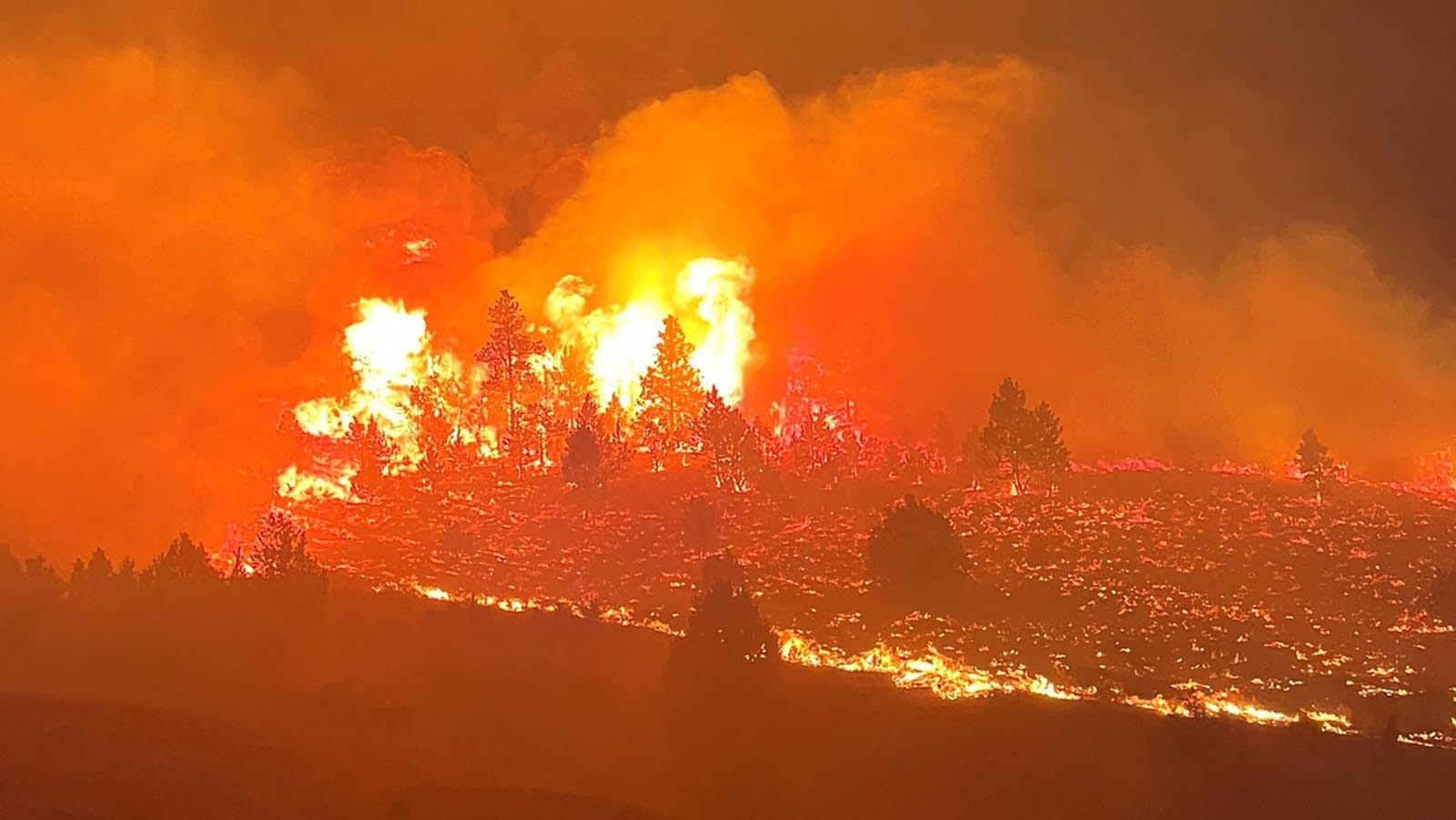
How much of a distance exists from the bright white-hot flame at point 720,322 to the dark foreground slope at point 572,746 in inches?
2205

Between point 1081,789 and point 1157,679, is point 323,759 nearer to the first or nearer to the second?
point 1081,789

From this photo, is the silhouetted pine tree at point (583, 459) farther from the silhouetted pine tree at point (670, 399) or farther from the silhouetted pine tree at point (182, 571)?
the silhouetted pine tree at point (182, 571)

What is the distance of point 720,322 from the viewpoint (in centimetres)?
13625

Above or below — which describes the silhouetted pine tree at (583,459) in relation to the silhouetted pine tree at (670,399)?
below

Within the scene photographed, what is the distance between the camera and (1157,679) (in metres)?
69.1

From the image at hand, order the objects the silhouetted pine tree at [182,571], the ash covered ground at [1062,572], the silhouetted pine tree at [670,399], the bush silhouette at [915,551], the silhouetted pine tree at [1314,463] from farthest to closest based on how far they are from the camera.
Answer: the silhouetted pine tree at [670,399] < the silhouetted pine tree at [1314,463] < the silhouetted pine tree at [182,571] < the bush silhouette at [915,551] < the ash covered ground at [1062,572]

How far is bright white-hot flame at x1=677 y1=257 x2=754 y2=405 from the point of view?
131m

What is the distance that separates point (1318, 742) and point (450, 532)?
68986 mm

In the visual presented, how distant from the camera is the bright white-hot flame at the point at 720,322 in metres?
131

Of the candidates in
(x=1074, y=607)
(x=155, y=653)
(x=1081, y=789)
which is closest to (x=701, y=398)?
(x=1074, y=607)

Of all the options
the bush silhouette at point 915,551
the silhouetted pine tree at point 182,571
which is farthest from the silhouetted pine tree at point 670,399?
the silhouetted pine tree at point 182,571

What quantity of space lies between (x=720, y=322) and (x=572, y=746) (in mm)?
78507

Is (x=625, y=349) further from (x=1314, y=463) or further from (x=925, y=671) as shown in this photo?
(x=1314, y=463)

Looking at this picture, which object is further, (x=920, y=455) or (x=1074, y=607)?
(x=920, y=455)
